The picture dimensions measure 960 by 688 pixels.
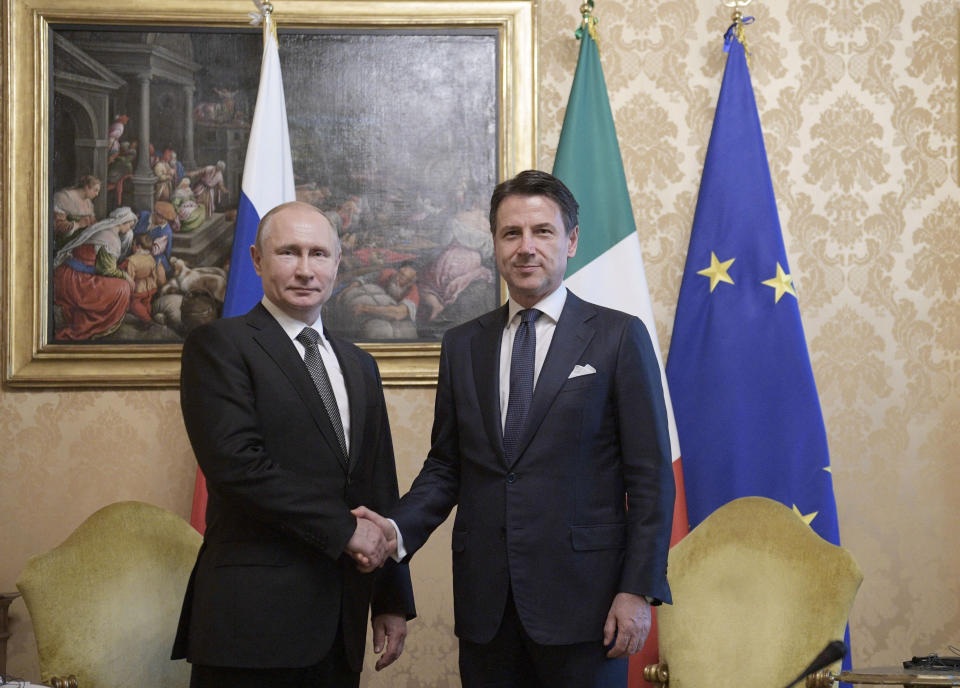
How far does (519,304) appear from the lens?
8.41 feet

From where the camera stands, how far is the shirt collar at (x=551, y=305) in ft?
8.26

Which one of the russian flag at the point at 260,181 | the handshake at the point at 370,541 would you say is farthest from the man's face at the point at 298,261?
the russian flag at the point at 260,181

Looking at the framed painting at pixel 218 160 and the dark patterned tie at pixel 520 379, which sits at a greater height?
the framed painting at pixel 218 160

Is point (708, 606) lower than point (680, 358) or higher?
lower

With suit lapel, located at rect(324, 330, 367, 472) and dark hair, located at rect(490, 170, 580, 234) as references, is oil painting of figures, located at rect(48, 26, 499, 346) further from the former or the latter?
dark hair, located at rect(490, 170, 580, 234)

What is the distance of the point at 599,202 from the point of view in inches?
152

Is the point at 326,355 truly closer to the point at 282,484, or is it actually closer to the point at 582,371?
the point at 282,484

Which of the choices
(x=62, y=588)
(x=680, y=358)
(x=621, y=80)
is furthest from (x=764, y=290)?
(x=62, y=588)

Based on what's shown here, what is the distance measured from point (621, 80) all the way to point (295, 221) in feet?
6.69

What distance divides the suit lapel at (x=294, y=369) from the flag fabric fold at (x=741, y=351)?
183 centimetres

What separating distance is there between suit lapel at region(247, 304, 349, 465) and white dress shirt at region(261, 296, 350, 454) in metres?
0.04

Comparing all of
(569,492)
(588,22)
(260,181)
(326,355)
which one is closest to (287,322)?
(326,355)

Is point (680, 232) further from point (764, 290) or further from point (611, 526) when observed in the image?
point (611, 526)

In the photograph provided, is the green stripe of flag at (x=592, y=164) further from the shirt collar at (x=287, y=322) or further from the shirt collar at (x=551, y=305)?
the shirt collar at (x=287, y=322)
